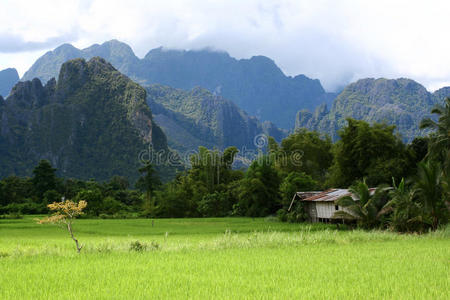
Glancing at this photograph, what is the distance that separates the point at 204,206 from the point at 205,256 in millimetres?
29100

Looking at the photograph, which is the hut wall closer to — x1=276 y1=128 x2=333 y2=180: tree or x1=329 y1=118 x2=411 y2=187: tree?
x1=329 y1=118 x2=411 y2=187: tree

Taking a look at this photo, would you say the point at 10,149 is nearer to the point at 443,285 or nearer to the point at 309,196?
the point at 309,196

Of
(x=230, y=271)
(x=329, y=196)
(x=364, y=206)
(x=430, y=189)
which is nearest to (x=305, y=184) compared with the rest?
(x=329, y=196)

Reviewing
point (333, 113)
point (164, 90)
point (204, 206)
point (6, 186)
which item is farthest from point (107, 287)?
point (164, 90)

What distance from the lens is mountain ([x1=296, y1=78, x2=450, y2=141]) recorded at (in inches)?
5064

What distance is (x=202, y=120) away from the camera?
160125mm

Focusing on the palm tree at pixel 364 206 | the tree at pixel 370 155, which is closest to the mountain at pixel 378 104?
the tree at pixel 370 155

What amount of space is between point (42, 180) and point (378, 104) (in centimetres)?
11977

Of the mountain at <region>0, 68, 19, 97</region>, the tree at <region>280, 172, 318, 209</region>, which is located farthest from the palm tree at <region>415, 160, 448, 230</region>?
the mountain at <region>0, 68, 19, 97</region>

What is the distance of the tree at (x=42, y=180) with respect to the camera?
149ft

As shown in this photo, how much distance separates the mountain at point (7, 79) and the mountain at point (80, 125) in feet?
306

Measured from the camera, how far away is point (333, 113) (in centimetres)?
14788

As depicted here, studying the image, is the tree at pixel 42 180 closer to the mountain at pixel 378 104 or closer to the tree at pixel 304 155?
the tree at pixel 304 155

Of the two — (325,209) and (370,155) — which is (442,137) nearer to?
(370,155)
